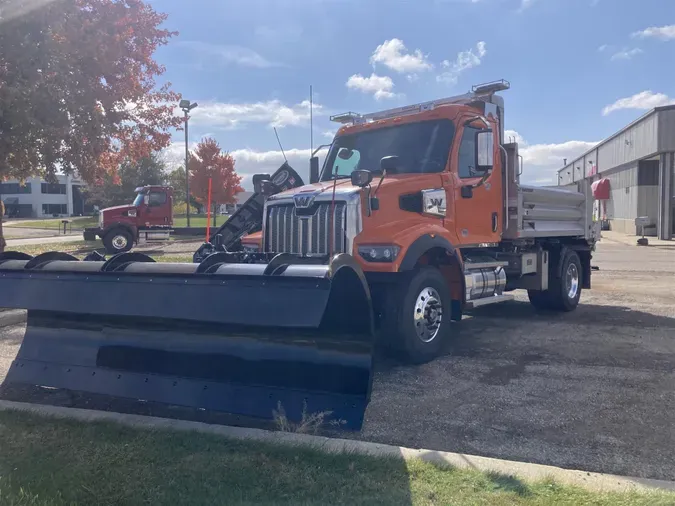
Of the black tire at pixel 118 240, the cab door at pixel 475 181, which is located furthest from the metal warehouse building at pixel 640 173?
the cab door at pixel 475 181

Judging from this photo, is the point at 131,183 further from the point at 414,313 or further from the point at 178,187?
the point at 414,313

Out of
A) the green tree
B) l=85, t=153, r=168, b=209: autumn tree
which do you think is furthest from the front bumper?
the green tree

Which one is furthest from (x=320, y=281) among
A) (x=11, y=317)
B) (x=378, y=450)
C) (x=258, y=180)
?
(x=11, y=317)

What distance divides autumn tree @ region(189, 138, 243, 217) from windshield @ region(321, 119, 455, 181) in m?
28.1

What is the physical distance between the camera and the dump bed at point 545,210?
338 inches

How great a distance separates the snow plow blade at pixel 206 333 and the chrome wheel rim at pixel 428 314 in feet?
5.80

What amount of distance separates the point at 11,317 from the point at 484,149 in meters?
6.97

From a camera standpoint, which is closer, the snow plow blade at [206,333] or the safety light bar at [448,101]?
the snow plow blade at [206,333]

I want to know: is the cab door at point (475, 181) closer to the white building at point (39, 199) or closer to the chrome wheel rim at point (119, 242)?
the chrome wheel rim at point (119, 242)

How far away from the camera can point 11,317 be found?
8641mm

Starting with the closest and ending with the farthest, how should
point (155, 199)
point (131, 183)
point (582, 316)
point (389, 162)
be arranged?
point (389, 162), point (582, 316), point (155, 199), point (131, 183)

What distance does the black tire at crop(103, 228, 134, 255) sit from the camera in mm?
24344

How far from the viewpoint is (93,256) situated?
618cm

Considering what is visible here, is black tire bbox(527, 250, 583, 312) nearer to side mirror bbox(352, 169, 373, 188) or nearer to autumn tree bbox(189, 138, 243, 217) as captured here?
side mirror bbox(352, 169, 373, 188)
